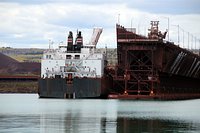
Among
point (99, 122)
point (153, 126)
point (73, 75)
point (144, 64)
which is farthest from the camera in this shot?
point (144, 64)

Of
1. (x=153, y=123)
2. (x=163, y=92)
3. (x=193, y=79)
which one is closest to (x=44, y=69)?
(x=163, y=92)

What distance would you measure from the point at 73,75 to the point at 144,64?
11431 mm

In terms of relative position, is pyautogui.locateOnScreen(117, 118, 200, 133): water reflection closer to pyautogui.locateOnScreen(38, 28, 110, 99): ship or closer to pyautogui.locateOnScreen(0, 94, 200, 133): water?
pyautogui.locateOnScreen(0, 94, 200, 133): water

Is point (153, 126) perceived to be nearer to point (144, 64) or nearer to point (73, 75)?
point (73, 75)

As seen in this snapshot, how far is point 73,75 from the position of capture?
4031 inches

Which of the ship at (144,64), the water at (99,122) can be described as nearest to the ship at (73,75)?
the ship at (144,64)

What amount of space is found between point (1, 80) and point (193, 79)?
5197cm

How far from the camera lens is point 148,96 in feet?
350

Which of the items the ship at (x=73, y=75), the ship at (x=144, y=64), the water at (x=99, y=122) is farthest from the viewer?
the ship at (x=144, y=64)

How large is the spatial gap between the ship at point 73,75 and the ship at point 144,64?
412 centimetres

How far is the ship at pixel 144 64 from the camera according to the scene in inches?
4188

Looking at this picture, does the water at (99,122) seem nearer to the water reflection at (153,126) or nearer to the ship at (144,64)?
the water reflection at (153,126)

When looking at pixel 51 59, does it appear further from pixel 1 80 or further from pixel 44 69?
pixel 1 80

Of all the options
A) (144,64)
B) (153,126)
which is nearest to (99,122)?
(153,126)
